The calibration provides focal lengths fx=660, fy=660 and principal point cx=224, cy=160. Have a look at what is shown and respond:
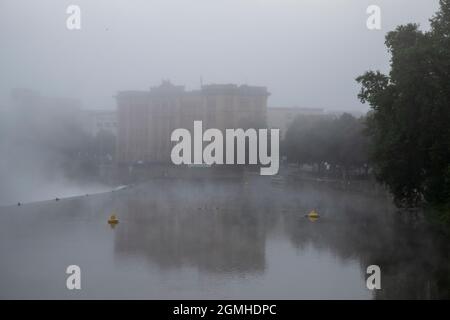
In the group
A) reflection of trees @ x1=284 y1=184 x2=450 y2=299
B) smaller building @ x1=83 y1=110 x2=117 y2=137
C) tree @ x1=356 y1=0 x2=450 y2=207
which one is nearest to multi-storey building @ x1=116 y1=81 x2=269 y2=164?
smaller building @ x1=83 y1=110 x2=117 y2=137

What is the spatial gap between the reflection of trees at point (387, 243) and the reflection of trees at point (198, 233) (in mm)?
1907

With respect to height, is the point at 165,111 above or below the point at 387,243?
above

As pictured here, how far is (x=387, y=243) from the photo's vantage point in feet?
73.9

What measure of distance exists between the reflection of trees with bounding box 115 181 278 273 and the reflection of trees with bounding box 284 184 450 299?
191 cm

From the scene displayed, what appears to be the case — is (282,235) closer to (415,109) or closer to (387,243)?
(387,243)

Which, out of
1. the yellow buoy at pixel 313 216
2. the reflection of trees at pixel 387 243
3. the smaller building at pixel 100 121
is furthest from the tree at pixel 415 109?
the smaller building at pixel 100 121

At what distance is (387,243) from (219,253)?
6.30m

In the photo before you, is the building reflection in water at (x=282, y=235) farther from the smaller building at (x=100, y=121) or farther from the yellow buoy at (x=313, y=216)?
the smaller building at (x=100, y=121)

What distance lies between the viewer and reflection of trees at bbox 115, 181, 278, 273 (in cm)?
1878

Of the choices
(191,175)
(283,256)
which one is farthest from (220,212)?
(191,175)

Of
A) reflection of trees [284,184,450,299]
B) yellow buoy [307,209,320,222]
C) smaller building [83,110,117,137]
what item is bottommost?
yellow buoy [307,209,320,222]

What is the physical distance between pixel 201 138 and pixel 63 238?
146ft

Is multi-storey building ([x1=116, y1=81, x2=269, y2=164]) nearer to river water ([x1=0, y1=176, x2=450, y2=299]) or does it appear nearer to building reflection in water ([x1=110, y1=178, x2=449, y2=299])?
building reflection in water ([x1=110, y1=178, x2=449, y2=299])

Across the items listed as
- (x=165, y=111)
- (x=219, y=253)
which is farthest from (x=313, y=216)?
(x=165, y=111)
